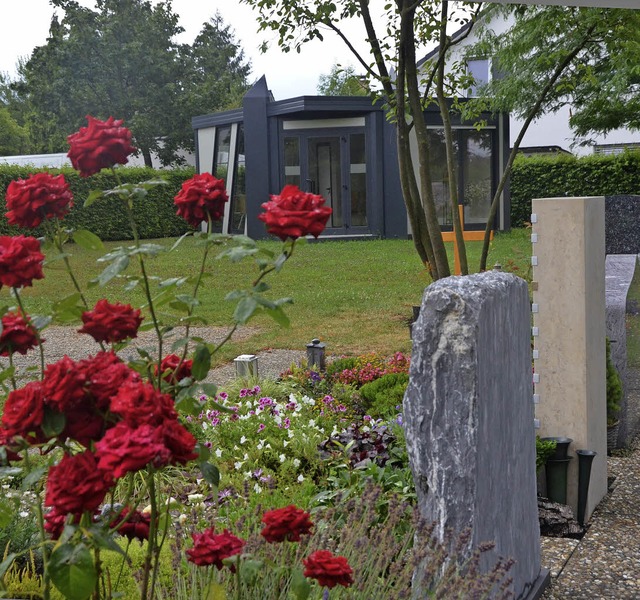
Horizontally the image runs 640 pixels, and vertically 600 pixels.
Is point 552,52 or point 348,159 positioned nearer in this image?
point 552,52

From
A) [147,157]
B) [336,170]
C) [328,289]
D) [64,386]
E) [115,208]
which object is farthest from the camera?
[147,157]

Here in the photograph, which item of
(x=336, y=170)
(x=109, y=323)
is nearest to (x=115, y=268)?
(x=109, y=323)

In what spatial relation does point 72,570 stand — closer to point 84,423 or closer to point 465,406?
point 84,423

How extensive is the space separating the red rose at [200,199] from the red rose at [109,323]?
314 millimetres

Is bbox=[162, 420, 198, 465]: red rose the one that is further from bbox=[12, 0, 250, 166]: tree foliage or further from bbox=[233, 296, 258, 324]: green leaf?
bbox=[12, 0, 250, 166]: tree foliage

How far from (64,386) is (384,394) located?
4659 millimetres

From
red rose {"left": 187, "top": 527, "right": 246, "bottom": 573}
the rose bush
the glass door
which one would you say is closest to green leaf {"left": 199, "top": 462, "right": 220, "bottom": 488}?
the rose bush

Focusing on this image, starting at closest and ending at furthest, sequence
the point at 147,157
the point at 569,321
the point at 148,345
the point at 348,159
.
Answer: the point at 569,321, the point at 148,345, the point at 348,159, the point at 147,157

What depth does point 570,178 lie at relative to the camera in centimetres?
2339

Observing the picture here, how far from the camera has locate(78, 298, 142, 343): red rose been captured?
6.42 ft

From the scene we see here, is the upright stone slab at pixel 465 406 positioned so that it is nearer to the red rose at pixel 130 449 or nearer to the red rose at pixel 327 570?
the red rose at pixel 327 570

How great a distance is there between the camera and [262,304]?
6.27 feet

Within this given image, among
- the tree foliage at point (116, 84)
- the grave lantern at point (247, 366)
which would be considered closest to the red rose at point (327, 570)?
the grave lantern at point (247, 366)

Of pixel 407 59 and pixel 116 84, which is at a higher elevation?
pixel 116 84
